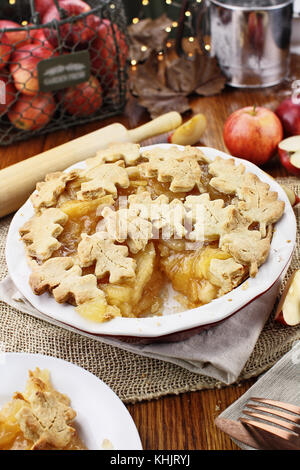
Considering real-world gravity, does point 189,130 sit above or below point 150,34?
below

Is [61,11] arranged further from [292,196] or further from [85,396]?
[85,396]

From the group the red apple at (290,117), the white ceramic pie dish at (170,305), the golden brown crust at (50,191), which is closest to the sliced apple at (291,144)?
the red apple at (290,117)

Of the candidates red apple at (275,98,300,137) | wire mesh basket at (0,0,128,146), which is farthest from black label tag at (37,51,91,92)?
red apple at (275,98,300,137)

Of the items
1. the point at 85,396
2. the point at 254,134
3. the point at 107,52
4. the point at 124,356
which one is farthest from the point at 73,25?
the point at 85,396

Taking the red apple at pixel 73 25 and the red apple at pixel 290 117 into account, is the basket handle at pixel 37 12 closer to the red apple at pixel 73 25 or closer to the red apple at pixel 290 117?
the red apple at pixel 73 25
